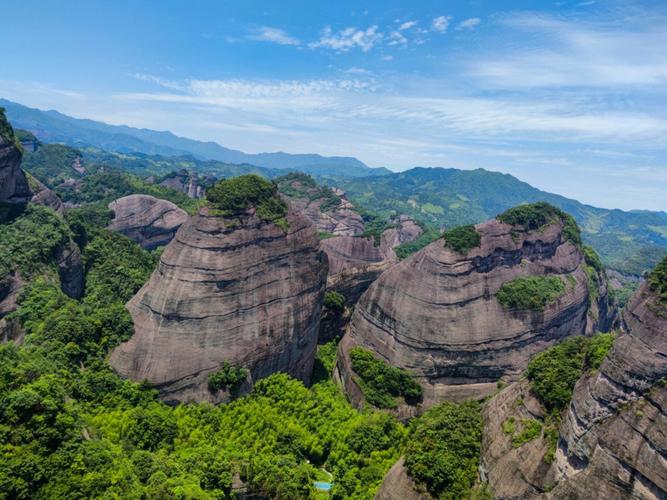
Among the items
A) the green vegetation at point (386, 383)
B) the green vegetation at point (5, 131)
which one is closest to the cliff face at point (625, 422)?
the green vegetation at point (386, 383)

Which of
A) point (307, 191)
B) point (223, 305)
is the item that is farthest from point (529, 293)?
point (307, 191)

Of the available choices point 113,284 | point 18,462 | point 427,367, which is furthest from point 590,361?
point 113,284

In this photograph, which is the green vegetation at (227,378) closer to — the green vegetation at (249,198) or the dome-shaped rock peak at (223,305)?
the dome-shaped rock peak at (223,305)

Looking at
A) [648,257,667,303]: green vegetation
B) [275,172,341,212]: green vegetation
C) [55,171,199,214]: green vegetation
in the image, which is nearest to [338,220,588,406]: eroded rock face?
[648,257,667,303]: green vegetation

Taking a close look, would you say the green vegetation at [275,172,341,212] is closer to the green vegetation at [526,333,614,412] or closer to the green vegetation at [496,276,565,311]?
the green vegetation at [496,276,565,311]

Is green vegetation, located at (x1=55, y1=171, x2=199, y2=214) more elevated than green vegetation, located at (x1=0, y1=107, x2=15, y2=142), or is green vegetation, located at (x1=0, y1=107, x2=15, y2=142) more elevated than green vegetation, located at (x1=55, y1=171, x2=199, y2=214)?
green vegetation, located at (x1=0, y1=107, x2=15, y2=142)

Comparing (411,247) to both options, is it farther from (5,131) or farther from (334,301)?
(5,131)
